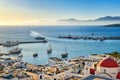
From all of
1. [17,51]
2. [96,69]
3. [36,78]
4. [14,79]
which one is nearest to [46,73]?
[36,78]

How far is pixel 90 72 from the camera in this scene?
25.0 metres

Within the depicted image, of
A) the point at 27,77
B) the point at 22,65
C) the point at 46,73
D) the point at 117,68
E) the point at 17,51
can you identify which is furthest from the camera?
the point at 17,51

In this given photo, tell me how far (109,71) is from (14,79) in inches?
365

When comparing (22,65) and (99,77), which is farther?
(22,65)

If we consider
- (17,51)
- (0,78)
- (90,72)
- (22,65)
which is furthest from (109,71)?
(17,51)

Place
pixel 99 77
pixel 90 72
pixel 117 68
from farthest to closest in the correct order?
pixel 90 72
pixel 117 68
pixel 99 77

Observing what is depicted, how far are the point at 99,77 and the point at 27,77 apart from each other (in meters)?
9.06

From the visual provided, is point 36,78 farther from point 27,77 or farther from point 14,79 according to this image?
point 14,79

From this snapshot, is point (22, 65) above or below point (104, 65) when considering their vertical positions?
below

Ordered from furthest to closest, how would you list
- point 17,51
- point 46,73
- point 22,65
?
point 17,51 < point 22,65 < point 46,73

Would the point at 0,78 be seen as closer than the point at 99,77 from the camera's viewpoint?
No

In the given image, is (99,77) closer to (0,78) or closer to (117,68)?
(117,68)

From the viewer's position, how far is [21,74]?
2811 centimetres

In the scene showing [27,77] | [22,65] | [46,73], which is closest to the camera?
[27,77]
